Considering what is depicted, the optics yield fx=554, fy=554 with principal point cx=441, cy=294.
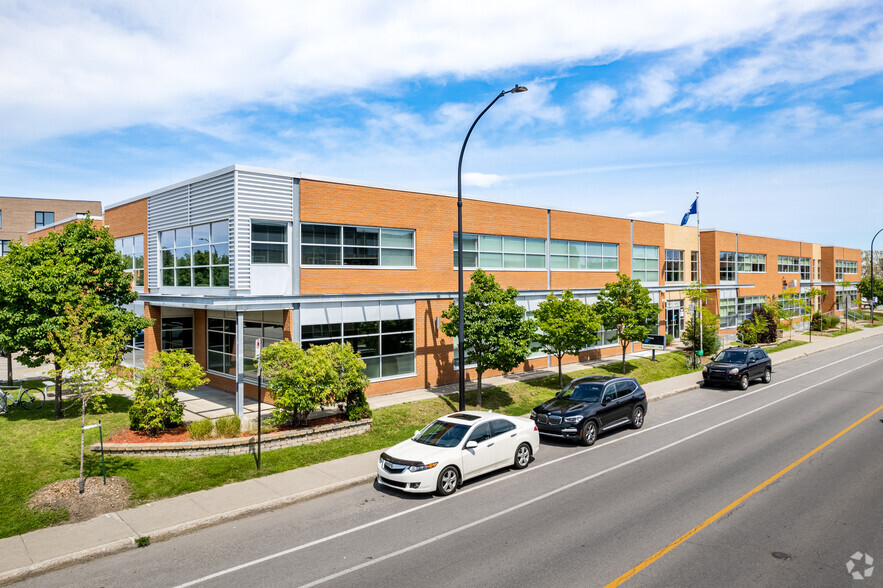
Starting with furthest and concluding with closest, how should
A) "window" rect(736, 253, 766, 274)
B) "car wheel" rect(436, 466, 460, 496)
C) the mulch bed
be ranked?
1. "window" rect(736, 253, 766, 274)
2. the mulch bed
3. "car wheel" rect(436, 466, 460, 496)

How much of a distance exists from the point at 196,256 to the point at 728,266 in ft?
140

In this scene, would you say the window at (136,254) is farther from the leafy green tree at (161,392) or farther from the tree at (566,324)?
the tree at (566,324)

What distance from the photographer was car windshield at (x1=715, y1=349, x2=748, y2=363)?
2644 cm

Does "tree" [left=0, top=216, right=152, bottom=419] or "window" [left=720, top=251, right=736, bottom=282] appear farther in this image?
"window" [left=720, top=251, right=736, bottom=282]

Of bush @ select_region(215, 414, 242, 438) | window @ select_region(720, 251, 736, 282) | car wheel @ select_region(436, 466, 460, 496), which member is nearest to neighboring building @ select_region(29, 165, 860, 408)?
bush @ select_region(215, 414, 242, 438)

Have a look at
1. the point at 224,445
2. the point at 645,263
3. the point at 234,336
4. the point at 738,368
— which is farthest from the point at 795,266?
the point at 224,445

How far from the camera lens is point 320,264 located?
811 inches

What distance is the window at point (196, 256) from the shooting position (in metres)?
19.8

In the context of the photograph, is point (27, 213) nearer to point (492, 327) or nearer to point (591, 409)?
point (492, 327)

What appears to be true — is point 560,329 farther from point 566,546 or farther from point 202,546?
point 202,546

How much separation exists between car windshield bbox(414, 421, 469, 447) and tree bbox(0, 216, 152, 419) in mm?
9591

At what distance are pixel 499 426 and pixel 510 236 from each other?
1562 centimetres

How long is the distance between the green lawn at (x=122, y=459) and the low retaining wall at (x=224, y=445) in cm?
25

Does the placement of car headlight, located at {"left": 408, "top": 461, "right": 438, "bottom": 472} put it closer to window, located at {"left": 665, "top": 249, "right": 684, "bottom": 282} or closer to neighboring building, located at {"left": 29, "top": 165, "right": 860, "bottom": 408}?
neighboring building, located at {"left": 29, "top": 165, "right": 860, "bottom": 408}
